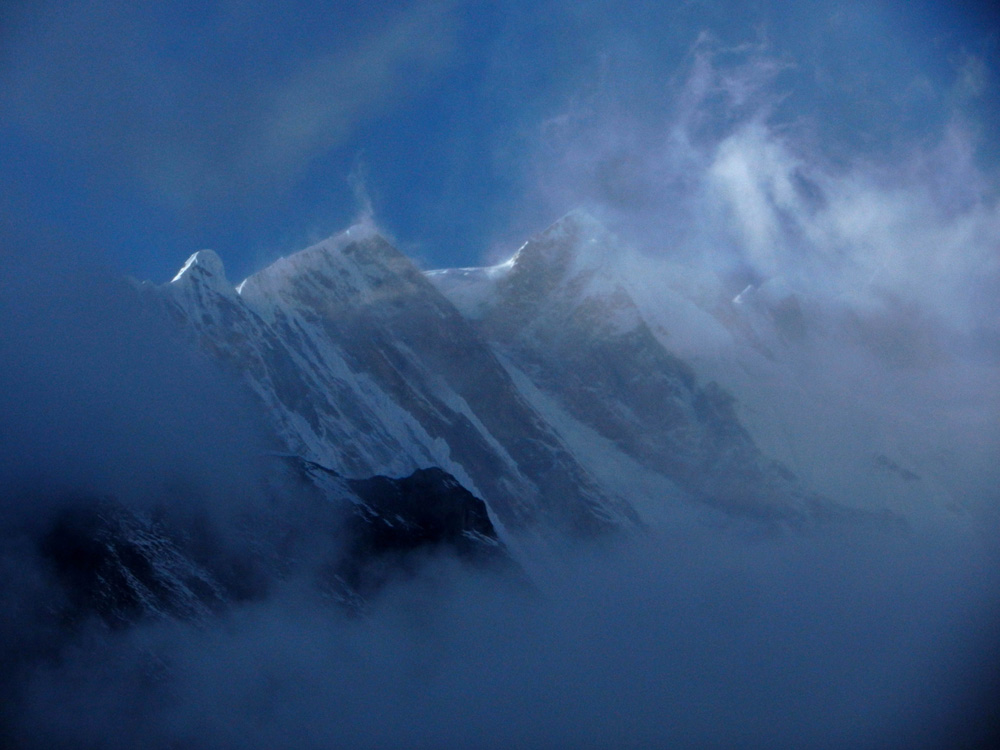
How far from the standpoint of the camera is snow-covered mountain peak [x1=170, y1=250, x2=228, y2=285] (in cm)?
14100

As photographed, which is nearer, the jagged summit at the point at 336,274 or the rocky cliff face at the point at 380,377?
the rocky cliff face at the point at 380,377

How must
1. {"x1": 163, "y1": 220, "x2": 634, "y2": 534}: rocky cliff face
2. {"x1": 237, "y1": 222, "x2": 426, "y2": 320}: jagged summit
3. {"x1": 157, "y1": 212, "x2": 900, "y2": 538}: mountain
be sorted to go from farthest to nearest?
1. {"x1": 237, "y1": 222, "x2": 426, "y2": 320}: jagged summit
2. {"x1": 157, "y1": 212, "x2": 900, "y2": 538}: mountain
3. {"x1": 163, "y1": 220, "x2": 634, "y2": 534}: rocky cliff face

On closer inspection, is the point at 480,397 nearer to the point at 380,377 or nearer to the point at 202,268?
the point at 380,377

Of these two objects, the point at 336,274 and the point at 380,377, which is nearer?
the point at 380,377

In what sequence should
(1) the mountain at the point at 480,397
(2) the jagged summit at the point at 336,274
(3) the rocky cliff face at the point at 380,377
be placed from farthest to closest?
1. (2) the jagged summit at the point at 336,274
2. (1) the mountain at the point at 480,397
3. (3) the rocky cliff face at the point at 380,377

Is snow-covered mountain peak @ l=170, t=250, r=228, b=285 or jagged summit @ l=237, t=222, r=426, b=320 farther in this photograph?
jagged summit @ l=237, t=222, r=426, b=320

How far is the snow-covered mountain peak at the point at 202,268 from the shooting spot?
5551 inches

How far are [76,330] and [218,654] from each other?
37.6 m

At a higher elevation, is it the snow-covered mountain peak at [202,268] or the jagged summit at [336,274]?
the jagged summit at [336,274]

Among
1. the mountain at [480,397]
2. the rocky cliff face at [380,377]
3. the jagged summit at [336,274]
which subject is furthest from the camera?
the jagged summit at [336,274]

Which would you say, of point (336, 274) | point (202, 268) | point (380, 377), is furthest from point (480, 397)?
point (202, 268)

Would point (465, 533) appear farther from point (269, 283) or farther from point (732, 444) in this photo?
point (732, 444)

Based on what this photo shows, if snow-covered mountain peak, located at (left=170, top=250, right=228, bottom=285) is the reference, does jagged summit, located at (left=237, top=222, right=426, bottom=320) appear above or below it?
above

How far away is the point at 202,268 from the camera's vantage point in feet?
466
